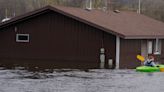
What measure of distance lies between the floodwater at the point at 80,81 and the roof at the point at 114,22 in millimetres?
4056

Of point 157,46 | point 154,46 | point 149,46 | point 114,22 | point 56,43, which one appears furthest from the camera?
point 157,46

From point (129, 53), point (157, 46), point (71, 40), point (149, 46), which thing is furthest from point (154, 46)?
point (71, 40)

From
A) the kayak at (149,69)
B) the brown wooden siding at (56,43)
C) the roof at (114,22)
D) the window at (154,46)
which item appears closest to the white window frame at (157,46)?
the window at (154,46)

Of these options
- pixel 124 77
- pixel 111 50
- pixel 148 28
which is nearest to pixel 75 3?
pixel 148 28

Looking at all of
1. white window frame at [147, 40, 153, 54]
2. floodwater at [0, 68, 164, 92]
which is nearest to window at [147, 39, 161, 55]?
white window frame at [147, 40, 153, 54]

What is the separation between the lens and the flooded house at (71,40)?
34156 mm

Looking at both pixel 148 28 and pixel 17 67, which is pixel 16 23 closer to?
pixel 17 67

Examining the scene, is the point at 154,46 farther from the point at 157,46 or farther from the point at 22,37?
the point at 22,37

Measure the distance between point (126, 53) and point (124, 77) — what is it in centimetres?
764

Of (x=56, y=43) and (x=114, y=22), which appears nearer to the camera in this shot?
(x=56, y=43)

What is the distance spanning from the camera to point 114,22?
37.8m

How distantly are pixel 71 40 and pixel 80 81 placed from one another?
35.2 ft

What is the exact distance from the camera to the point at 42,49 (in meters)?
36.5

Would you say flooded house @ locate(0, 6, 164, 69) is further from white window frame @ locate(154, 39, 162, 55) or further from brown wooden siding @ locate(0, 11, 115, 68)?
white window frame @ locate(154, 39, 162, 55)
